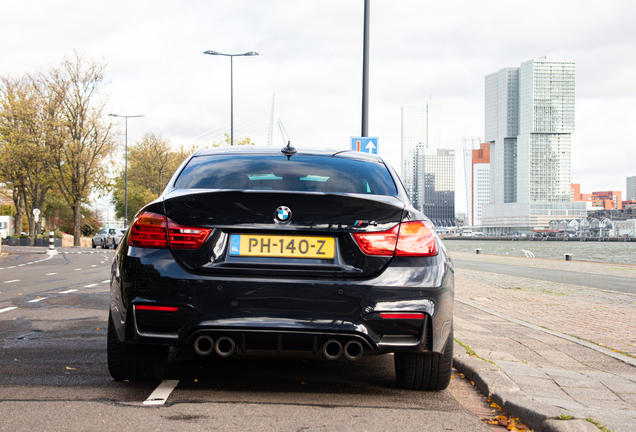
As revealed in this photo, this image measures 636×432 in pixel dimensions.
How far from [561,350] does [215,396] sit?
11.5 feet

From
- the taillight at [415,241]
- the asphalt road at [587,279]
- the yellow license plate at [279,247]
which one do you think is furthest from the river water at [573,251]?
the yellow license plate at [279,247]

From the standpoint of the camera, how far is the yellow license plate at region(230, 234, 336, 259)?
344 cm

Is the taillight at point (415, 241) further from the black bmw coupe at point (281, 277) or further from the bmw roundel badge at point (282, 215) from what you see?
the bmw roundel badge at point (282, 215)

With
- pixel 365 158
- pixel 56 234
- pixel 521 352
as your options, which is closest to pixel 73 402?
pixel 365 158

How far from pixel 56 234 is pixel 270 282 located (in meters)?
57.3

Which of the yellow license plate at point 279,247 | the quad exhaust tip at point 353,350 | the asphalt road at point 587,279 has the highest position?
the yellow license plate at point 279,247

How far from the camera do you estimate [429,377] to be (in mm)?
4031

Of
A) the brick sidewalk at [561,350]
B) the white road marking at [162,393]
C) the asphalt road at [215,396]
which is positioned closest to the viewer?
the asphalt road at [215,396]

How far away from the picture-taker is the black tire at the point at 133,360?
155 inches

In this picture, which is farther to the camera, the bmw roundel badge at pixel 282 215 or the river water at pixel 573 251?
the river water at pixel 573 251

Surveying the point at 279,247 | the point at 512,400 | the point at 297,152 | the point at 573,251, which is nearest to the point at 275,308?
the point at 279,247

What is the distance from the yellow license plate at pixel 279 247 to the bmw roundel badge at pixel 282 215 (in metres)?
0.09

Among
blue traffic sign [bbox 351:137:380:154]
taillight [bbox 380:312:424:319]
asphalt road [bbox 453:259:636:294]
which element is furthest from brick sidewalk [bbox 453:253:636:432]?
asphalt road [bbox 453:259:636:294]

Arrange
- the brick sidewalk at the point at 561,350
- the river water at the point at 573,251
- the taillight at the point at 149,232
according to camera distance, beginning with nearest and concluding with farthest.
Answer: the taillight at the point at 149,232 < the brick sidewalk at the point at 561,350 < the river water at the point at 573,251
